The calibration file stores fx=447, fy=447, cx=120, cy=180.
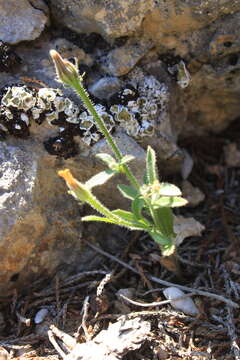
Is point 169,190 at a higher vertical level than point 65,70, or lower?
lower

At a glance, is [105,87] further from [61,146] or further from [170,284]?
[170,284]

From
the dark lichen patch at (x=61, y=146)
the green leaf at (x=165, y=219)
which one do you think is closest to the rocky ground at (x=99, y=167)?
the dark lichen patch at (x=61, y=146)

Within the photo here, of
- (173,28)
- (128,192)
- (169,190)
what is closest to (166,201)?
(169,190)

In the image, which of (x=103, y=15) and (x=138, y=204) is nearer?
(x=138, y=204)

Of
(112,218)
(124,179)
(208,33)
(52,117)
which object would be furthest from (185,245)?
(208,33)

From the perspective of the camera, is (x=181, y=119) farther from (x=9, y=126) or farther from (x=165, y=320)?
(x=165, y=320)

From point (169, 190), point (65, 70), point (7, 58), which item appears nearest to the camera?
point (65, 70)

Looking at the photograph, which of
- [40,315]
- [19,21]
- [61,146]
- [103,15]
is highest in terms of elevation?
[19,21]
